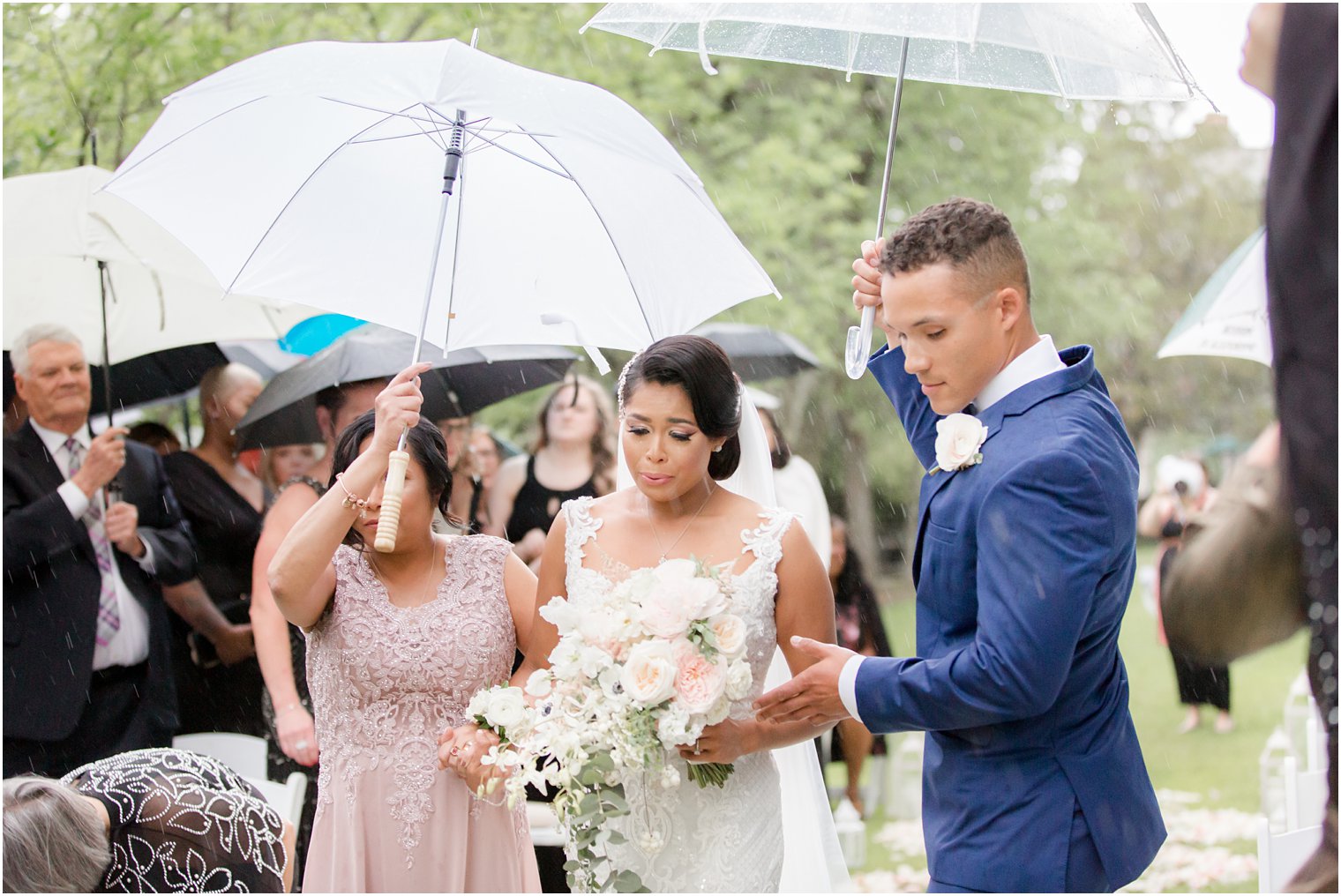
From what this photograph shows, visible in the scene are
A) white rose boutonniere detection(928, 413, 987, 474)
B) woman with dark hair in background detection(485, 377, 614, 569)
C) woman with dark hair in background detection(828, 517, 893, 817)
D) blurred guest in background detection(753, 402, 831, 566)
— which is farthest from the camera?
woman with dark hair in background detection(828, 517, 893, 817)

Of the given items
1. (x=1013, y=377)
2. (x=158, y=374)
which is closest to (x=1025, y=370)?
(x=1013, y=377)

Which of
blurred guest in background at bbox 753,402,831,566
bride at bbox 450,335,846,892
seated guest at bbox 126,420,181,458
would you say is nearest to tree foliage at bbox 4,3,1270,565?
bride at bbox 450,335,846,892

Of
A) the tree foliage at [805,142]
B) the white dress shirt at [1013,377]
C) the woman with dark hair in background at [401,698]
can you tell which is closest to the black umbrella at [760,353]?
the tree foliage at [805,142]

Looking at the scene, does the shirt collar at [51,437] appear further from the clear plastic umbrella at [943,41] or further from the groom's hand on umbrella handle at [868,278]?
the groom's hand on umbrella handle at [868,278]

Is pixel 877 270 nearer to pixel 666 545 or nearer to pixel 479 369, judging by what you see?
pixel 666 545

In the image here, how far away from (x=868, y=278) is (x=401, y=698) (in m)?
1.86

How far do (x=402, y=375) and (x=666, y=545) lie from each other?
35.5 inches

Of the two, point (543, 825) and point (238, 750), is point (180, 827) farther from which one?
point (543, 825)

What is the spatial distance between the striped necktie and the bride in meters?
2.55

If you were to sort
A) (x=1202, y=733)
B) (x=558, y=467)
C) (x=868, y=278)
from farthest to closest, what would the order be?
(x=1202, y=733), (x=558, y=467), (x=868, y=278)

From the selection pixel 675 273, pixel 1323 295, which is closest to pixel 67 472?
pixel 675 273

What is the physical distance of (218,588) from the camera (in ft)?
20.8

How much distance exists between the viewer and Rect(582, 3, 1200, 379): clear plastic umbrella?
3.19 m

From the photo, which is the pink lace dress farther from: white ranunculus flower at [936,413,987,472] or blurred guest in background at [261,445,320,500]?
blurred guest in background at [261,445,320,500]
